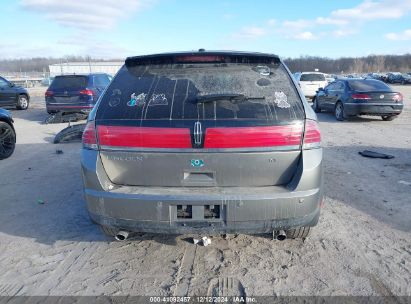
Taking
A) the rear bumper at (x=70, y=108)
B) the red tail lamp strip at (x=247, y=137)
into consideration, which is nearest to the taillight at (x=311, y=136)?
the red tail lamp strip at (x=247, y=137)

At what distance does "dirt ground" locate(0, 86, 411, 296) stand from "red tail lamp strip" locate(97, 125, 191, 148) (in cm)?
115

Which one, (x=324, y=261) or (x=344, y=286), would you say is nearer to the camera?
(x=344, y=286)

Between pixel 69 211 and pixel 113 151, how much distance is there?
6.44 ft

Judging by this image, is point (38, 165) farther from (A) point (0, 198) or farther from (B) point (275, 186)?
(B) point (275, 186)

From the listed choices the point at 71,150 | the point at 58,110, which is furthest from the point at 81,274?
Result: the point at 58,110

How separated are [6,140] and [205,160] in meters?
6.34

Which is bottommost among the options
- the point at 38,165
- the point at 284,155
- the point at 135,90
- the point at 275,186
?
the point at 38,165

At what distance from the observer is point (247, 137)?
2.79 meters

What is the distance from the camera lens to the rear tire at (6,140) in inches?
290

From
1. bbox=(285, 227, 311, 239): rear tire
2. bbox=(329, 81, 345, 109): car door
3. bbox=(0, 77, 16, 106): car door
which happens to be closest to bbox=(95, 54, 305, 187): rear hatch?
bbox=(285, 227, 311, 239): rear tire

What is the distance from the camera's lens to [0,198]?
16.5 feet

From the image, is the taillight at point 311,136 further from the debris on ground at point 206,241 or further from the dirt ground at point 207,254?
the debris on ground at point 206,241

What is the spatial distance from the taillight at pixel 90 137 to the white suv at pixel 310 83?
18.3 meters

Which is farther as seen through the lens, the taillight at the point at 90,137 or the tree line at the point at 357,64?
the tree line at the point at 357,64
